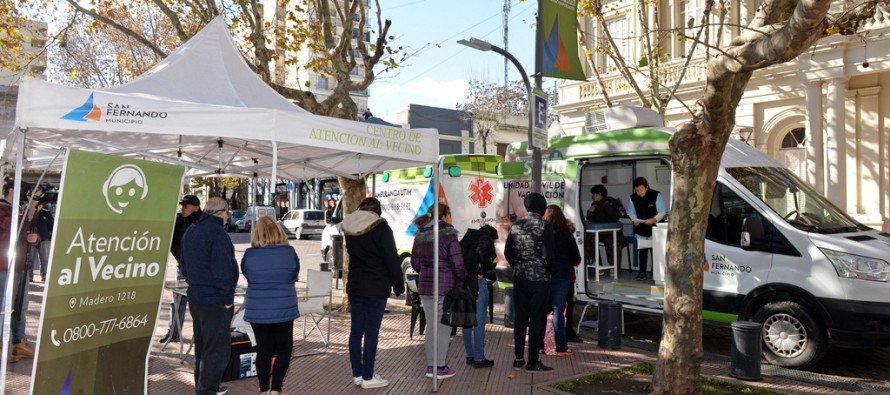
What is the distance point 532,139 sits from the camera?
8.45 m

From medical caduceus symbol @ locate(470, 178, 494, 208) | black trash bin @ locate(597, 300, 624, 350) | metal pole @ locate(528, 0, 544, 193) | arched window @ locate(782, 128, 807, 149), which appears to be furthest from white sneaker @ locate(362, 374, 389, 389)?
arched window @ locate(782, 128, 807, 149)

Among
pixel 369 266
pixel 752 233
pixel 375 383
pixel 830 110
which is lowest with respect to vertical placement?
pixel 375 383

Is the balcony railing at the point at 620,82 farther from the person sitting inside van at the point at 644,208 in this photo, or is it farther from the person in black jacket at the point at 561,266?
the person in black jacket at the point at 561,266

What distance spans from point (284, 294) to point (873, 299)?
17.9 feet

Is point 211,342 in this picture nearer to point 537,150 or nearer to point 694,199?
point 694,199

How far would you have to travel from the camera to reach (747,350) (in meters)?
6.29

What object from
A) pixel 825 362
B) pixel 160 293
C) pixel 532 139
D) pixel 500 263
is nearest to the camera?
pixel 160 293

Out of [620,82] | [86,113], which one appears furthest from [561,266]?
[620,82]

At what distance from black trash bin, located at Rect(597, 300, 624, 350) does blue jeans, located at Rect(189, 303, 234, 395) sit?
14.4ft

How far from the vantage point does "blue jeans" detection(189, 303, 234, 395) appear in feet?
17.5

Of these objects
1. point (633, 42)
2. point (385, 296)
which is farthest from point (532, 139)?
point (633, 42)

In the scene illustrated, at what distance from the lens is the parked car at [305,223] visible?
33.2m

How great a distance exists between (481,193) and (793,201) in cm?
553

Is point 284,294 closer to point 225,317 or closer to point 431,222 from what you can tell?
point 225,317
